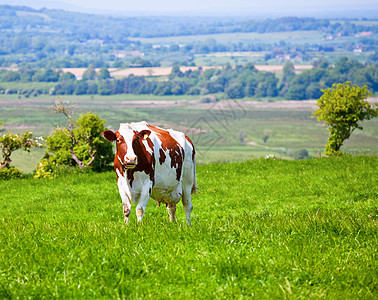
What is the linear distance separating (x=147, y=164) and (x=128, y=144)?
66cm

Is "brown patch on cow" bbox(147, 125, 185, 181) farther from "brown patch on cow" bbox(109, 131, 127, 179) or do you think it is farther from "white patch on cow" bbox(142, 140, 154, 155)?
"brown patch on cow" bbox(109, 131, 127, 179)

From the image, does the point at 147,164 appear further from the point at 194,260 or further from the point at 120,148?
the point at 194,260

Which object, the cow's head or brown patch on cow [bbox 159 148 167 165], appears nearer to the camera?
the cow's head

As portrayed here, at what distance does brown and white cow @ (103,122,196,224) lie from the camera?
10.4 meters

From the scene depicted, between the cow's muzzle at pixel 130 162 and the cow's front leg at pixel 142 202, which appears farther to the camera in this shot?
the cow's front leg at pixel 142 202

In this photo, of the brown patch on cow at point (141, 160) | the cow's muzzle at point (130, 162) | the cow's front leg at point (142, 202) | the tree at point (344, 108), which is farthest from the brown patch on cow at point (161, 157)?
the tree at point (344, 108)

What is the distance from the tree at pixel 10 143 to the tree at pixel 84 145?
1609mm

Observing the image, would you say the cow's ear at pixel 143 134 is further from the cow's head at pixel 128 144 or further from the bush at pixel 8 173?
the bush at pixel 8 173

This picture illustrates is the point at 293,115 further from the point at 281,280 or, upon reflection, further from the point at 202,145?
the point at 281,280

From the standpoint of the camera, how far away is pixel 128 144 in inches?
403

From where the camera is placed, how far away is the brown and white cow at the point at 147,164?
1042cm

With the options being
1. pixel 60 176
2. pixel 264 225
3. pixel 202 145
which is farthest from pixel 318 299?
pixel 202 145

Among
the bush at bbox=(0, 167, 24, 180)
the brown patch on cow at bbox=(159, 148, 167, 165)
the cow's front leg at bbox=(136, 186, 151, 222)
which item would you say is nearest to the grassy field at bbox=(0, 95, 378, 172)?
the bush at bbox=(0, 167, 24, 180)

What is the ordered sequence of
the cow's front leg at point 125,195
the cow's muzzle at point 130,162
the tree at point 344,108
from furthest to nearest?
the tree at point 344,108
the cow's front leg at point 125,195
the cow's muzzle at point 130,162
